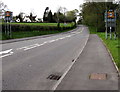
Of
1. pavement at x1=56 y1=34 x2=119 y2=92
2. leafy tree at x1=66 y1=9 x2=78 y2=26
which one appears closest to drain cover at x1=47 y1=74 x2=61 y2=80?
pavement at x1=56 y1=34 x2=119 y2=92

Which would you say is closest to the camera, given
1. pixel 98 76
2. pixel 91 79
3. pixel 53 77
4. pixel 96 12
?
pixel 91 79

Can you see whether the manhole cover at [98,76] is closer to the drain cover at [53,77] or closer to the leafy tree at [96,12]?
the drain cover at [53,77]

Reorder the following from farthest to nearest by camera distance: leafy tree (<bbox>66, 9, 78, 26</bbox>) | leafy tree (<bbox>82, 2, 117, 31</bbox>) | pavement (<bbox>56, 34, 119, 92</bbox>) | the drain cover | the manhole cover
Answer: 1. leafy tree (<bbox>66, 9, 78, 26</bbox>)
2. leafy tree (<bbox>82, 2, 117, 31</bbox>)
3. the drain cover
4. the manhole cover
5. pavement (<bbox>56, 34, 119, 92</bbox>)

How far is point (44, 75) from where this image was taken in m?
7.64

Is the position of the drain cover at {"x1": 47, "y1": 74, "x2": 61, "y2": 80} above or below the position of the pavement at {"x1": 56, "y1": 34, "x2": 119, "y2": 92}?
below

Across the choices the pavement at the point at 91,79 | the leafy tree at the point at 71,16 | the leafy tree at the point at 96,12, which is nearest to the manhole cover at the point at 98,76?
the pavement at the point at 91,79

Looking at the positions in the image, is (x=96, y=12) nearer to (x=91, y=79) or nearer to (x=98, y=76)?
(x=98, y=76)

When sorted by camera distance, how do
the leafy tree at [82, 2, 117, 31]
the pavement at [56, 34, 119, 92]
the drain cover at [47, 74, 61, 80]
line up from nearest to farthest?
1. the pavement at [56, 34, 119, 92]
2. the drain cover at [47, 74, 61, 80]
3. the leafy tree at [82, 2, 117, 31]

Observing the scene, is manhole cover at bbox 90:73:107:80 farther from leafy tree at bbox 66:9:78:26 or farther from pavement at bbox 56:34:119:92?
leafy tree at bbox 66:9:78:26

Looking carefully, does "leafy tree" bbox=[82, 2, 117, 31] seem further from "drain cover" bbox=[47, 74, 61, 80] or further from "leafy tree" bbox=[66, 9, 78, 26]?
"leafy tree" bbox=[66, 9, 78, 26]

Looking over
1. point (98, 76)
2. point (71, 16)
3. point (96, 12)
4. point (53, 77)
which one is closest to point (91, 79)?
point (98, 76)

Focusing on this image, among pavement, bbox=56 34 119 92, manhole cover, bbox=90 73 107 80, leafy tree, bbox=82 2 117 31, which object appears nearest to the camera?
pavement, bbox=56 34 119 92

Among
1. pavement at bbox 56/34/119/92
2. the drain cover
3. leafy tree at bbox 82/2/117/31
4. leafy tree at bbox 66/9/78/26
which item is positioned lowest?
the drain cover

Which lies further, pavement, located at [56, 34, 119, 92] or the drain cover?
the drain cover
